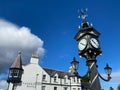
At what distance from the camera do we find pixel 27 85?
35.7 metres

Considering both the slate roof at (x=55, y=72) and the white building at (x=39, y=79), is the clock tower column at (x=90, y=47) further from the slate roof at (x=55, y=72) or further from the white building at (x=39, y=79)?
the slate roof at (x=55, y=72)

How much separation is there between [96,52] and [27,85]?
30223mm

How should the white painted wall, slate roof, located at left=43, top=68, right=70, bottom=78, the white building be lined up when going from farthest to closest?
slate roof, located at left=43, top=68, right=70, bottom=78 → the white painted wall → the white building

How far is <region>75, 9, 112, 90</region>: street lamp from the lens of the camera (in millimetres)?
6948

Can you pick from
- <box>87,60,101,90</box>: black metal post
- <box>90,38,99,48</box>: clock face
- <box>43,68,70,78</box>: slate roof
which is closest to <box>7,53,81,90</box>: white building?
<box>43,68,70,78</box>: slate roof

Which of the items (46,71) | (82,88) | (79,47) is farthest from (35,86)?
(79,47)

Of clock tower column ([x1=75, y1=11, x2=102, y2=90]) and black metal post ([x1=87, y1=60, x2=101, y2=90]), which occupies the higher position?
clock tower column ([x1=75, y1=11, x2=102, y2=90])

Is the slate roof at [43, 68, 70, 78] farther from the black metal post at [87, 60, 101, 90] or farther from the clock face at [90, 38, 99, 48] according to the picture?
the black metal post at [87, 60, 101, 90]

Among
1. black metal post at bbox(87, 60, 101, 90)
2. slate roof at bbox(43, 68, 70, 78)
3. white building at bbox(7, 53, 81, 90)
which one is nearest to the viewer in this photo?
black metal post at bbox(87, 60, 101, 90)

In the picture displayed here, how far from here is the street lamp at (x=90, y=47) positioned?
22.8 feet

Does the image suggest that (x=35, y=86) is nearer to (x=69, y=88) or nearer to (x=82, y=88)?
(x=69, y=88)

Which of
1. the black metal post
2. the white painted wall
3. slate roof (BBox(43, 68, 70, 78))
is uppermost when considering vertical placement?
slate roof (BBox(43, 68, 70, 78))

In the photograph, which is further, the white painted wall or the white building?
the white painted wall

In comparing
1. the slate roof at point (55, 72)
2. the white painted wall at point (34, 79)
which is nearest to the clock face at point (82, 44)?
the white painted wall at point (34, 79)
